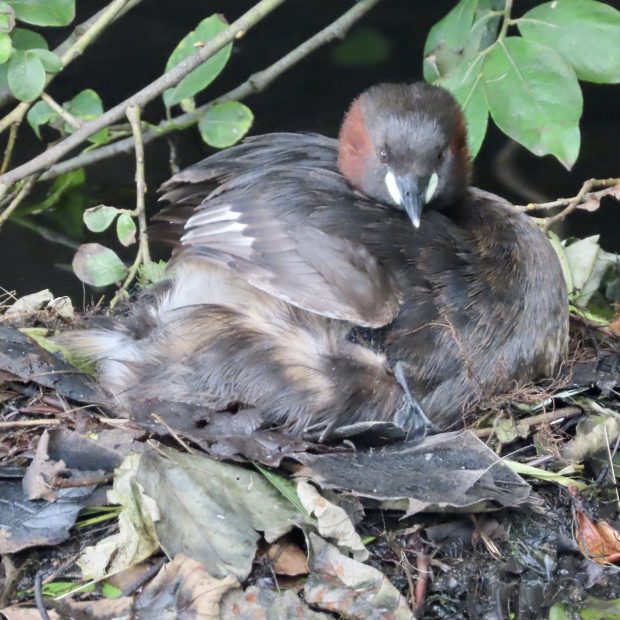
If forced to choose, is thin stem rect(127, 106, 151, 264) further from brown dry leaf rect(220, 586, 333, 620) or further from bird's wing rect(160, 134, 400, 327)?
brown dry leaf rect(220, 586, 333, 620)

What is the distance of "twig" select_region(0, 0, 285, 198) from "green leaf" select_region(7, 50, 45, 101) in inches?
7.5

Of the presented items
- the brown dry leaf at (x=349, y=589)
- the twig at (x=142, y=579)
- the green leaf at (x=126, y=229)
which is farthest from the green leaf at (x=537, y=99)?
the twig at (x=142, y=579)

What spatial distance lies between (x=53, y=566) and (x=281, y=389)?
1.99 feet

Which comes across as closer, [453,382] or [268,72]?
[453,382]

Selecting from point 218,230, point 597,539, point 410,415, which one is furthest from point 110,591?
point 597,539

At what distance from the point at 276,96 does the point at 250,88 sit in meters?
0.51

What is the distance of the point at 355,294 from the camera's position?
247 cm

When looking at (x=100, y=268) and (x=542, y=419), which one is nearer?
(x=542, y=419)

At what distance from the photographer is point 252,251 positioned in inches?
102

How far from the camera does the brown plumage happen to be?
2.54 m

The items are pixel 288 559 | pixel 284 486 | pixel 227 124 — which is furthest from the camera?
pixel 227 124

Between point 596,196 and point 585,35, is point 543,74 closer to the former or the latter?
point 585,35

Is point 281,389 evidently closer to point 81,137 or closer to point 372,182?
point 372,182

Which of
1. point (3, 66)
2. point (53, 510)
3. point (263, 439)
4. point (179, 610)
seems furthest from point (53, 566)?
point (3, 66)
